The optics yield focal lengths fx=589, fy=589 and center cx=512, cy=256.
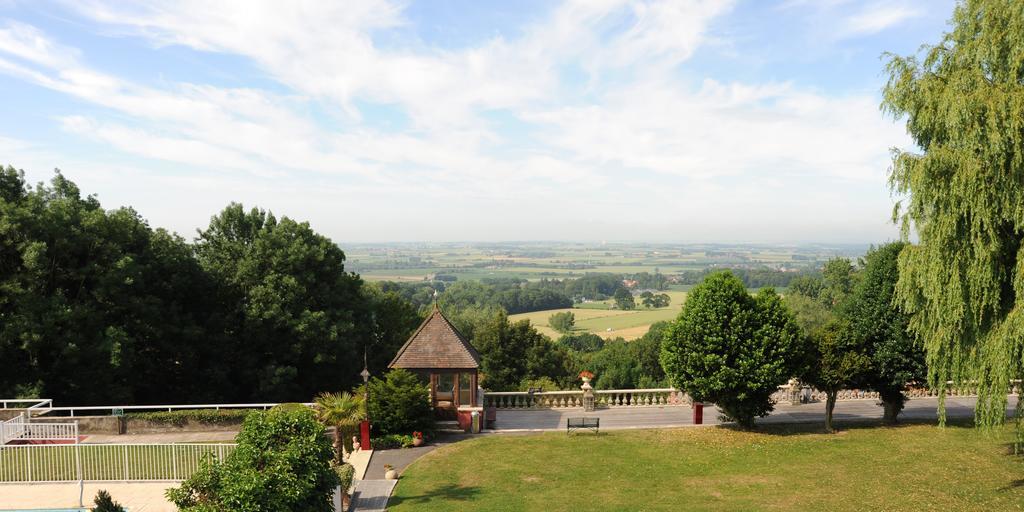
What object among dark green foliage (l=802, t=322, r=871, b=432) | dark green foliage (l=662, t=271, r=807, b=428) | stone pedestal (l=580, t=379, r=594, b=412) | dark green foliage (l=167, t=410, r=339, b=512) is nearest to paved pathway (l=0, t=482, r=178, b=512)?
dark green foliage (l=167, t=410, r=339, b=512)

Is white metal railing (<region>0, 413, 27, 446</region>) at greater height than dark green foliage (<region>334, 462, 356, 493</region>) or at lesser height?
greater

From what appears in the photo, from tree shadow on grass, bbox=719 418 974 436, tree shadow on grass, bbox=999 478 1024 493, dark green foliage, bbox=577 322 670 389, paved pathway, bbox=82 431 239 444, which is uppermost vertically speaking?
tree shadow on grass, bbox=999 478 1024 493

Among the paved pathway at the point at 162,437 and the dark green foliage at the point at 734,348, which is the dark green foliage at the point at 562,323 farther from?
the paved pathway at the point at 162,437

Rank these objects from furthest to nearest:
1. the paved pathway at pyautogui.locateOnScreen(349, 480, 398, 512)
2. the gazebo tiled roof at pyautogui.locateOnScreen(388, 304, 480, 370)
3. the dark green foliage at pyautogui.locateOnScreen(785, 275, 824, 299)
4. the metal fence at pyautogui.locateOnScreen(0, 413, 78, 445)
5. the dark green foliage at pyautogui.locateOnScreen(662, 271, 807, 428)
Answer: the dark green foliage at pyautogui.locateOnScreen(785, 275, 824, 299) → the gazebo tiled roof at pyautogui.locateOnScreen(388, 304, 480, 370) → the dark green foliage at pyautogui.locateOnScreen(662, 271, 807, 428) → the metal fence at pyautogui.locateOnScreen(0, 413, 78, 445) → the paved pathway at pyautogui.locateOnScreen(349, 480, 398, 512)

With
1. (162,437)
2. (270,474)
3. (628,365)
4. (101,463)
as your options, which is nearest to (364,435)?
(162,437)

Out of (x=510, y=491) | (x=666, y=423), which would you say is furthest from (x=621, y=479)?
(x=666, y=423)

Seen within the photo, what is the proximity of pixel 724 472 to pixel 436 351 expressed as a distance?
12950mm

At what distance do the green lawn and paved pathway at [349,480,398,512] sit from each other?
0.40m

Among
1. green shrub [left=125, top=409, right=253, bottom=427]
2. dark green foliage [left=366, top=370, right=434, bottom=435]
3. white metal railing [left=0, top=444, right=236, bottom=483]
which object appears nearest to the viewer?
white metal railing [left=0, top=444, right=236, bottom=483]

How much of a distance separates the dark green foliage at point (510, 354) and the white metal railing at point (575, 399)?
21.9m

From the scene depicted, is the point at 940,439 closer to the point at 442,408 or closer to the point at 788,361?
the point at 788,361

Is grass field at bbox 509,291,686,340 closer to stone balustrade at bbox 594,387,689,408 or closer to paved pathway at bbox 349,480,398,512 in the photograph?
stone balustrade at bbox 594,387,689,408

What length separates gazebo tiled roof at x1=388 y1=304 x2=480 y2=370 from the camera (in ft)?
87.2

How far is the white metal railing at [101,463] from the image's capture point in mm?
19469
